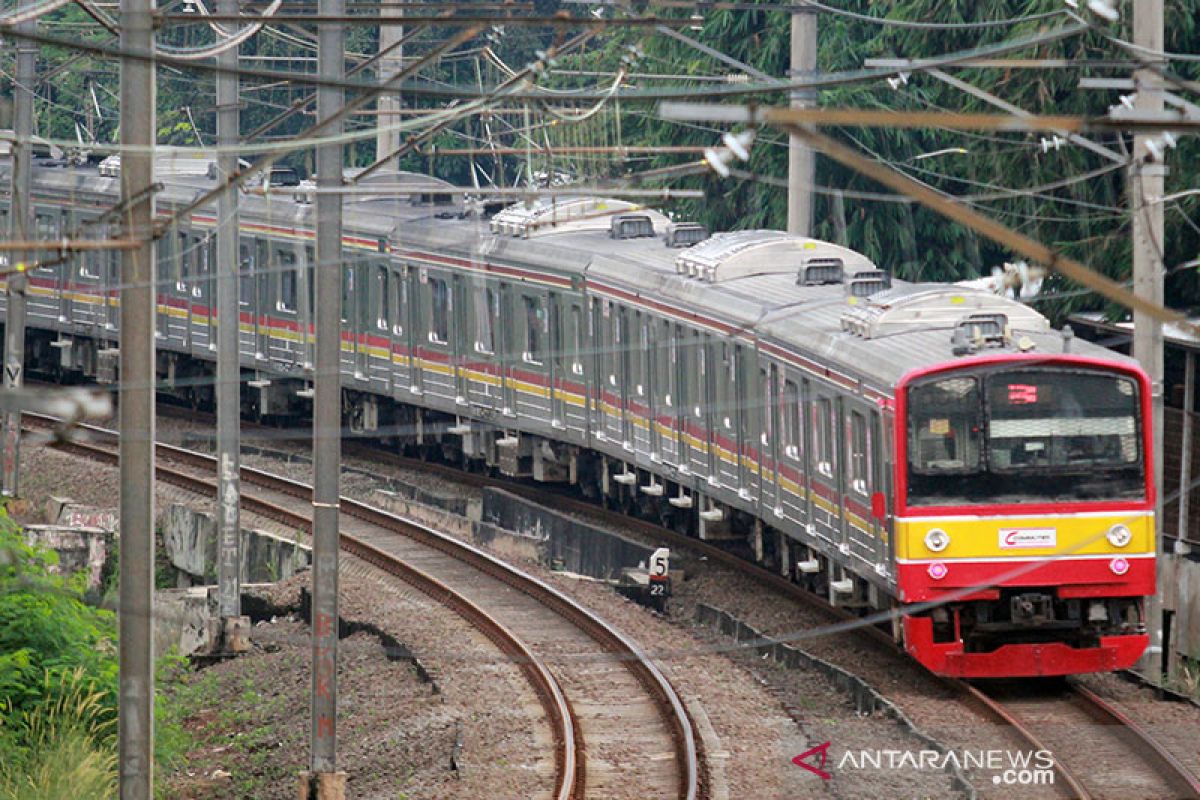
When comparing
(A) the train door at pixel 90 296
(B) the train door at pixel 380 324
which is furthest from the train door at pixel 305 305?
(A) the train door at pixel 90 296

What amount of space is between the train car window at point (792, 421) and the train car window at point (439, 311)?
8722mm

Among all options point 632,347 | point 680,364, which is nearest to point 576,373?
point 632,347

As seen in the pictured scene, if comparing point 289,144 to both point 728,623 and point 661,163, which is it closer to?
point 728,623

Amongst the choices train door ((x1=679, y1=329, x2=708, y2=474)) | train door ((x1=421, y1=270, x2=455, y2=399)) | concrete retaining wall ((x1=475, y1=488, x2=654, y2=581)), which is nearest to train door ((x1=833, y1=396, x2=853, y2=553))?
train door ((x1=679, y1=329, x2=708, y2=474))

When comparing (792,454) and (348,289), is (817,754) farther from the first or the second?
(348,289)

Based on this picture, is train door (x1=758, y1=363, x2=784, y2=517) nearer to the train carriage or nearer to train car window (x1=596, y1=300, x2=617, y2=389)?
the train carriage

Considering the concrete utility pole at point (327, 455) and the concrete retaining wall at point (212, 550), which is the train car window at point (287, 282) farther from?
the concrete utility pole at point (327, 455)

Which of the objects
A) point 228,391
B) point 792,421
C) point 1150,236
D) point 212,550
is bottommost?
point 212,550

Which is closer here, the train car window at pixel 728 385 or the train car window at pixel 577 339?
the train car window at pixel 728 385

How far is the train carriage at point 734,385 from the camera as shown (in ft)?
49.6

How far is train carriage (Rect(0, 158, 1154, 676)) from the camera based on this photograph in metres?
15.1

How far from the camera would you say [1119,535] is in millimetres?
15148

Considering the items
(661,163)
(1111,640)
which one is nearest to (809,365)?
(1111,640)

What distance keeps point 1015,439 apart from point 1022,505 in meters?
0.45
